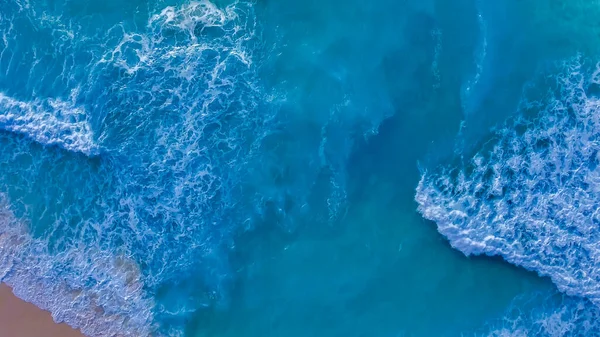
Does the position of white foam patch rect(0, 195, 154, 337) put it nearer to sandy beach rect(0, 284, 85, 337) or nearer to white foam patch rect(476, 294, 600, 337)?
sandy beach rect(0, 284, 85, 337)

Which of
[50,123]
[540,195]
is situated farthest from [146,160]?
[540,195]

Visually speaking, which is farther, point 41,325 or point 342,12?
point 342,12

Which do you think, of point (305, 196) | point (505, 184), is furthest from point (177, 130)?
point (505, 184)

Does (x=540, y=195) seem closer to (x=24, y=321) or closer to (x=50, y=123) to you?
(x=50, y=123)

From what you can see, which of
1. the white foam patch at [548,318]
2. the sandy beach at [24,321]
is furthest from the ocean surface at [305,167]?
the sandy beach at [24,321]

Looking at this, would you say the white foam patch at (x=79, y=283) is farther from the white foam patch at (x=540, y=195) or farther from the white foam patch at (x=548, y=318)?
the white foam patch at (x=548, y=318)

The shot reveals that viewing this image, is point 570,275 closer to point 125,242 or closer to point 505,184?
point 505,184
